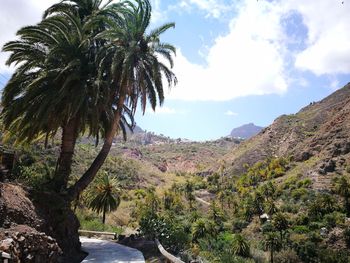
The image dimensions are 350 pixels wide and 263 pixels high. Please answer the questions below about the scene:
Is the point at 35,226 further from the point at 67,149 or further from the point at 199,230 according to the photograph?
the point at 199,230

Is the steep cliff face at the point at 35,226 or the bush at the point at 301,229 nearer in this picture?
the steep cliff face at the point at 35,226

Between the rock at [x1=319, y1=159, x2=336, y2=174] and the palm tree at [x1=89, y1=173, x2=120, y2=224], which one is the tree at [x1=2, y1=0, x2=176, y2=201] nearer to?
the palm tree at [x1=89, y1=173, x2=120, y2=224]

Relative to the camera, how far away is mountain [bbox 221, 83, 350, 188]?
7862cm

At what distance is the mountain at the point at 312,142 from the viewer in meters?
78.6

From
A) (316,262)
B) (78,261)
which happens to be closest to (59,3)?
(78,261)

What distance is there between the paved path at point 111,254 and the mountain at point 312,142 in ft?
206

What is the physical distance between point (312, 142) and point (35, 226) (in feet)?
287

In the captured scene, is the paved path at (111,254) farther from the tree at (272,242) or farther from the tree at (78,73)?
the tree at (272,242)

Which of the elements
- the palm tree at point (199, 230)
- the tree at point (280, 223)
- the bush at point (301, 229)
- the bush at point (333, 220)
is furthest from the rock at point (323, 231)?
the palm tree at point (199, 230)

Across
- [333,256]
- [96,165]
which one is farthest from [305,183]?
[96,165]

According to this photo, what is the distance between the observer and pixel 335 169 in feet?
249

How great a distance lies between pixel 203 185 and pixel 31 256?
97053mm

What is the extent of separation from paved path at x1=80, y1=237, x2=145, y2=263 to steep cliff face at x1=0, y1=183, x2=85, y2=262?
722mm

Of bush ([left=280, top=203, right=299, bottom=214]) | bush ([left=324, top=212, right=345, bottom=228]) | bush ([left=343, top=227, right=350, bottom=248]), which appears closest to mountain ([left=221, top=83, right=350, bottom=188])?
bush ([left=280, top=203, right=299, bottom=214])
